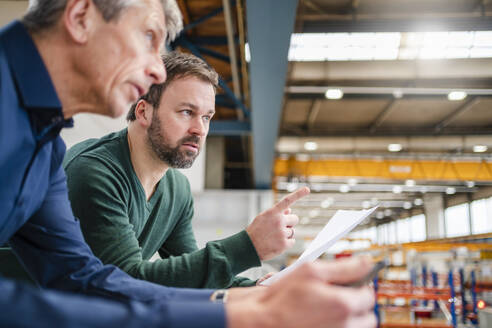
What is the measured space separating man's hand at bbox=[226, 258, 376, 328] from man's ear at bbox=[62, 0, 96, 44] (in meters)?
0.68

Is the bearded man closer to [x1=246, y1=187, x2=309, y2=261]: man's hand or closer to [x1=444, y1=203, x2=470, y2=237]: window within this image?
[x1=246, y1=187, x2=309, y2=261]: man's hand

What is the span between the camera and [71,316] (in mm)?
472

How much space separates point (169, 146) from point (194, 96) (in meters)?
0.21

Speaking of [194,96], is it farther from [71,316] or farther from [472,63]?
[472,63]

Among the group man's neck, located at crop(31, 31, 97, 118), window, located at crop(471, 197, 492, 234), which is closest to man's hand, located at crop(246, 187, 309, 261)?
man's neck, located at crop(31, 31, 97, 118)

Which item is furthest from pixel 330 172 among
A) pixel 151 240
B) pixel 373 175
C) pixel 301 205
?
pixel 151 240

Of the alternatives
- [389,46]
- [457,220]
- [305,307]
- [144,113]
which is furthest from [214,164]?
[305,307]

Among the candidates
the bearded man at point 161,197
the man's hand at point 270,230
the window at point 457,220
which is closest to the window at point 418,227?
the window at point 457,220

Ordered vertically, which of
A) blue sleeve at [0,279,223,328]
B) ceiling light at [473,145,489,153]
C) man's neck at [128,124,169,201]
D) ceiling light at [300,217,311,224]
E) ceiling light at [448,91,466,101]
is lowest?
blue sleeve at [0,279,223,328]

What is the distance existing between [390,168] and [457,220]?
8498 mm

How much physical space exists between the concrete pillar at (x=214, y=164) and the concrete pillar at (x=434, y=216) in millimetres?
12204

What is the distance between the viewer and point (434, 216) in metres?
21.0

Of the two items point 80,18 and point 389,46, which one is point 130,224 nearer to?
point 80,18

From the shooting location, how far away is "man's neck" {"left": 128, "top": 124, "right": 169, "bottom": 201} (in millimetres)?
1513
